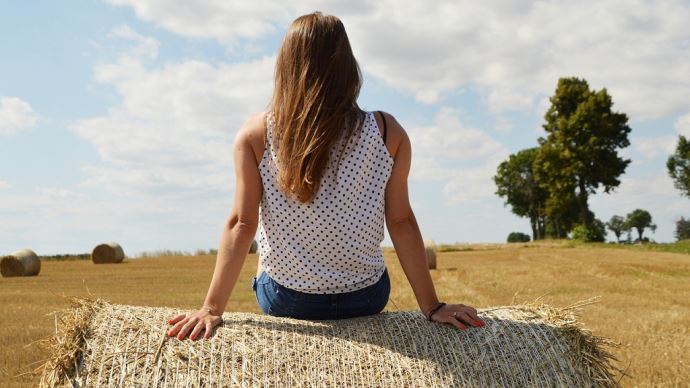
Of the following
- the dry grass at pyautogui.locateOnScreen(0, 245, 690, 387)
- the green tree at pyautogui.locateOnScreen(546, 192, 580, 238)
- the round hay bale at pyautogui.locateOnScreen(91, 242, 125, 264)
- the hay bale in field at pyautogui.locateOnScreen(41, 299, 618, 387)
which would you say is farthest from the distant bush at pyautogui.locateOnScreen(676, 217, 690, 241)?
the hay bale in field at pyautogui.locateOnScreen(41, 299, 618, 387)

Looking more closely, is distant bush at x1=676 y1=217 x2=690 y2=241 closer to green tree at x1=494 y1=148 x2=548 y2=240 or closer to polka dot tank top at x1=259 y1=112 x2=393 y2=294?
green tree at x1=494 y1=148 x2=548 y2=240

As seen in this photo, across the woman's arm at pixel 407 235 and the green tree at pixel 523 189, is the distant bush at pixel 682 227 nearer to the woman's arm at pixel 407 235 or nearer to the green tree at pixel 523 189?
the green tree at pixel 523 189

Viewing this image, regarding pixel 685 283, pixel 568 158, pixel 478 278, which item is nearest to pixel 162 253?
pixel 478 278

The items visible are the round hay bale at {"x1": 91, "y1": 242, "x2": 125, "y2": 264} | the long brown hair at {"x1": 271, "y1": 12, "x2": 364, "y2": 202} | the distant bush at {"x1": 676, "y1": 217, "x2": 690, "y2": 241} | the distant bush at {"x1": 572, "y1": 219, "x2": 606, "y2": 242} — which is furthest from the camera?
the distant bush at {"x1": 676, "y1": 217, "x2": 690, "y2": 241}

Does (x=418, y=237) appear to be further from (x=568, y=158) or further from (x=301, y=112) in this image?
(x=568, y=158)

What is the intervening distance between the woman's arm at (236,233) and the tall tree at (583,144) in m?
37.5

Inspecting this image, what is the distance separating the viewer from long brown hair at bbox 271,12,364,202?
9.73ft

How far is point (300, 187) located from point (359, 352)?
82 cm

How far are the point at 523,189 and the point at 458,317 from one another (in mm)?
56872

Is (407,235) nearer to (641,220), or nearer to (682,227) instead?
(682,227)

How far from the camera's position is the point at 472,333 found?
342cm

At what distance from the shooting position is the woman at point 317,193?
3002 millimetres

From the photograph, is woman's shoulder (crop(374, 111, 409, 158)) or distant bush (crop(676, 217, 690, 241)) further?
distant bush (crop(676, 217, 690, 241))

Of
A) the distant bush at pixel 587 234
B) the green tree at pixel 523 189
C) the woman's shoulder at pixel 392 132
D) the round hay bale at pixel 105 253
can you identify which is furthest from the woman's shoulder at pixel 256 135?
the green tree at pixel 523 189
